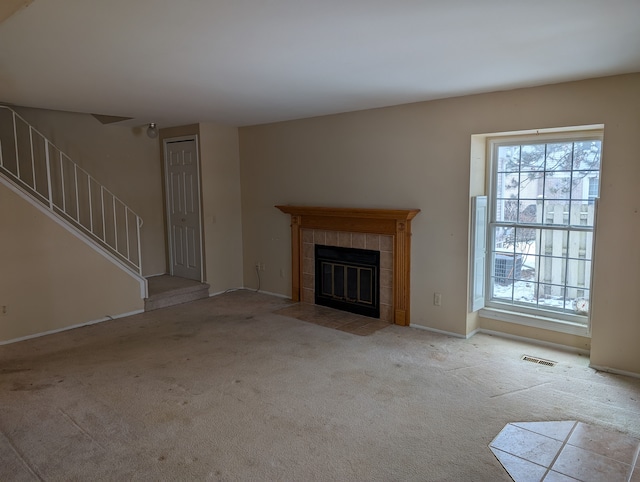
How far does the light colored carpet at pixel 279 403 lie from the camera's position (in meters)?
2.49

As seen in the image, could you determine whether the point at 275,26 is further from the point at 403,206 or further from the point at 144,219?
the point at 144,219

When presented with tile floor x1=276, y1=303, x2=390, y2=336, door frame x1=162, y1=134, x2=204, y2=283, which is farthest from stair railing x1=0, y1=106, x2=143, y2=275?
tile floor x1=276, y1=303, x2=390, y2=336

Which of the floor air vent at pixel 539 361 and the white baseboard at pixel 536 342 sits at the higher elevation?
the white baseboard at pixel 536 342

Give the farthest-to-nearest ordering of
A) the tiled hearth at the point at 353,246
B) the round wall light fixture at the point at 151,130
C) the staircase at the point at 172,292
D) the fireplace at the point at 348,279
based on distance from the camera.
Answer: the round wall light fixture at the point at 151,130, the staircase at the point at 172,292, the fireplace at the point at 348,279, the tiled hearth at the point at 353,246

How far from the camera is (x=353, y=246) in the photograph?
5246 mm

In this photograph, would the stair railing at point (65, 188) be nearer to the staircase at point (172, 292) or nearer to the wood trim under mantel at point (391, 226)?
the staircase at point (172, 292)

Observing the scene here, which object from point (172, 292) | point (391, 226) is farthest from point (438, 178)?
point (172, 292)

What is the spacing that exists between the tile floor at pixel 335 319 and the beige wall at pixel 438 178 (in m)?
0.50

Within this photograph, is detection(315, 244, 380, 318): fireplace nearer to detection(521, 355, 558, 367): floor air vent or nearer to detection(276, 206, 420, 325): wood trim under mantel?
detection(276, 206, 420, 325): wood trim under mantel

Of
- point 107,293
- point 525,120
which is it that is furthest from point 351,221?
point 107,293

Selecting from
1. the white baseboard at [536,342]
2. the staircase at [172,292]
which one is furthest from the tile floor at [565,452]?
the staircase at [172,292]

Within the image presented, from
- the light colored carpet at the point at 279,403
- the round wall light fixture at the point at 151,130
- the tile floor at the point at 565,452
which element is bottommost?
the tile floor at the point at 565,452

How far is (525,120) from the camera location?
12.9 feet

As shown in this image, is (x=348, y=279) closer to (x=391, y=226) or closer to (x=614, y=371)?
(x=391, y=226)
